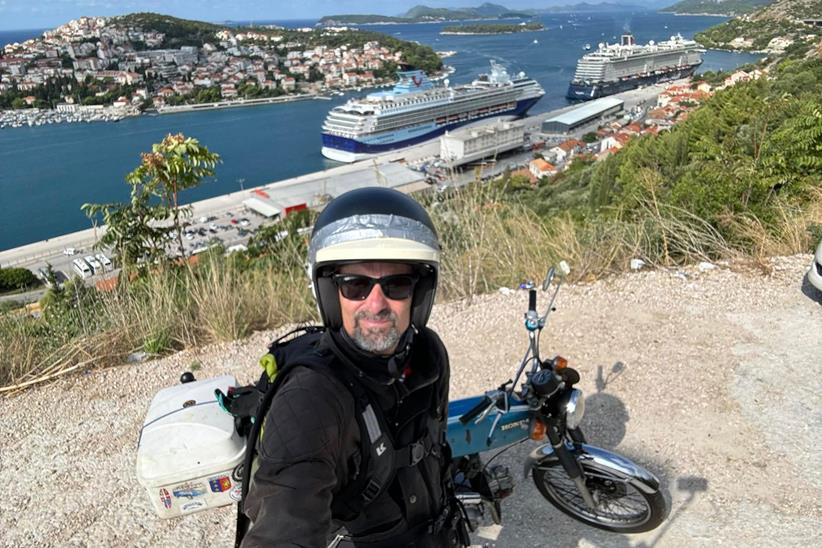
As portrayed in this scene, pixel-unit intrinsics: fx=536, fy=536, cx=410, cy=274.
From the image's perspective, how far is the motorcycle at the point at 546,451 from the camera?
6.08 ft

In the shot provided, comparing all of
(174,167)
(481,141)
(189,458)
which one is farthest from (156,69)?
(189,458)

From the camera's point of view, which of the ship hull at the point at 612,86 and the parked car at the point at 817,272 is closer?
the parked car at the point at 817,272

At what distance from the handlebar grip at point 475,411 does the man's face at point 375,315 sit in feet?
2.54

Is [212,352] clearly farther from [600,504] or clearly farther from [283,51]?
[283,51]

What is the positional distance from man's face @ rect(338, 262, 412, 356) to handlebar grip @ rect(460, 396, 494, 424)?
77 centimetres

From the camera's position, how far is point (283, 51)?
9394cm

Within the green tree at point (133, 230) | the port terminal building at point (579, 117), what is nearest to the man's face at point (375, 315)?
the green tree at point (133, 230)

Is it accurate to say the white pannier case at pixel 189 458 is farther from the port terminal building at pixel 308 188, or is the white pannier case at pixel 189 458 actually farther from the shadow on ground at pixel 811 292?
the port terminal building at pixel 308 188

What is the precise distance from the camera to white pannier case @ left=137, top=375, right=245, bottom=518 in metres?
1.70

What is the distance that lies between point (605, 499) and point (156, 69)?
90.0 metres

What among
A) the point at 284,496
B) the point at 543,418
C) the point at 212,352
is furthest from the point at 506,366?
the point at 284,496

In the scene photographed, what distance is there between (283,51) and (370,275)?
10303cm

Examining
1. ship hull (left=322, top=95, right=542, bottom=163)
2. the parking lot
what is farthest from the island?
the parking lot

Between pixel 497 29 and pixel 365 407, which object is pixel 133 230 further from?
pixel 497 29
